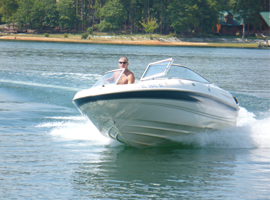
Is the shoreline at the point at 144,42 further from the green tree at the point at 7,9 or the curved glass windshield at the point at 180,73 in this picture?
the curved glass windshield at the point at 180,73

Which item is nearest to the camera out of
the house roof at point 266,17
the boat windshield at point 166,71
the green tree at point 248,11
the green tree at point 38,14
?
the boat windshield at point 166,71

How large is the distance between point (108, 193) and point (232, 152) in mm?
3651

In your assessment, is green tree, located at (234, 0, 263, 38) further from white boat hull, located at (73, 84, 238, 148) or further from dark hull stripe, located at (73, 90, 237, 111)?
dark hull stripe, located at (73, 90, 237, 111)

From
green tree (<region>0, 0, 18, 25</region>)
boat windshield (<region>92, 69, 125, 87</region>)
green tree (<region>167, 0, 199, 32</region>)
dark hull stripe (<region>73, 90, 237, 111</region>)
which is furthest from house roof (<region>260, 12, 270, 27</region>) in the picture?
boat windshield (<region>92, 69, 125, 87</region>)

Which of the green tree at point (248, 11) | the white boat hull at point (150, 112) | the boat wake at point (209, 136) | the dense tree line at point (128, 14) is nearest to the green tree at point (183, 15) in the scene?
the dense tree line at point (128, 14)

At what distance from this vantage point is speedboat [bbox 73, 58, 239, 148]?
22.2 ft

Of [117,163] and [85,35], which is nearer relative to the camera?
[117,163]

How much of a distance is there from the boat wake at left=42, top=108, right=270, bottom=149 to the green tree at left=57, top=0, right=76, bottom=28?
74.1m

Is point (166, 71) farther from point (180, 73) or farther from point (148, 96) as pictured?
point (148, 96)

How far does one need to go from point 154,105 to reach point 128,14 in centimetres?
8283

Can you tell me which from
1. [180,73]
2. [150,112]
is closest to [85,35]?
[180,73]

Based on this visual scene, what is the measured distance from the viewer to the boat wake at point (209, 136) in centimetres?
816

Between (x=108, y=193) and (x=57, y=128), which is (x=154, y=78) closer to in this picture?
(x=108, y=193)

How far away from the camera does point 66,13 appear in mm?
81625
